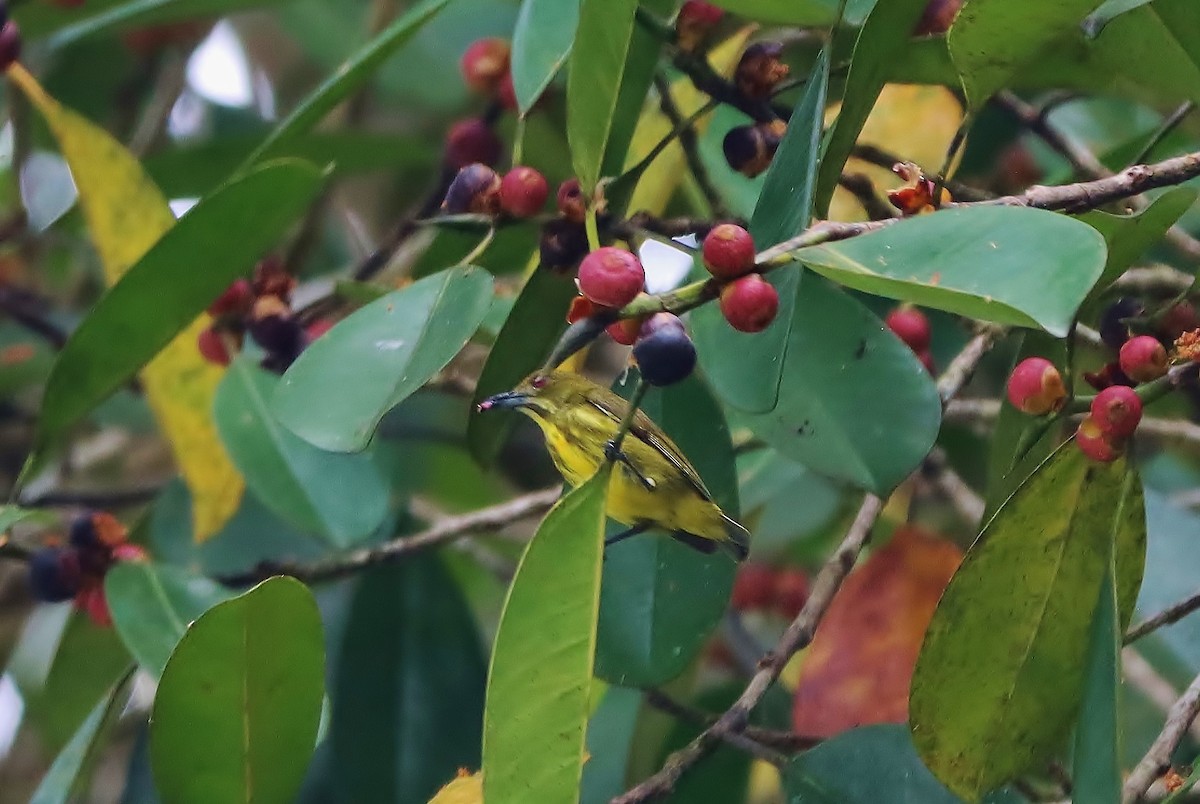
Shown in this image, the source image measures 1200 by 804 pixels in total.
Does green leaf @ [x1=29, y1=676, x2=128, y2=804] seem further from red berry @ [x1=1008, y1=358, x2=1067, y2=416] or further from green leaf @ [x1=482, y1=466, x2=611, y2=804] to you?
red berry @ [x1=1008, y1=358, x2=1067, y2=416]

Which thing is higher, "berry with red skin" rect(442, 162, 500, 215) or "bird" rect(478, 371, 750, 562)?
"berry with red skin" rect(442, 162, 500, 215)

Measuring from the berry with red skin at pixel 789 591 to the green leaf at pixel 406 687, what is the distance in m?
0.60

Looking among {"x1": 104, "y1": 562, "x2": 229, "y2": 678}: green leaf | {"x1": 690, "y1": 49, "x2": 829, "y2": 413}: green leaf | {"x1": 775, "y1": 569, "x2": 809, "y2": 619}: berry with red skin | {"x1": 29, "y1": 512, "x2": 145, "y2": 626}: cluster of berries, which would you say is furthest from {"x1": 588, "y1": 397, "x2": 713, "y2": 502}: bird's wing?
{"x1": 775, "y1": 569, "x2": 809, "y2": 619}: berry with red skin

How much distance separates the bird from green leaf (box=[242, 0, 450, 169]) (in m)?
0.29

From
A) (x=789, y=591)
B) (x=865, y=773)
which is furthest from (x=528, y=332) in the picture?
(x=789, y=591)

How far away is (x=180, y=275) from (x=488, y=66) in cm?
50

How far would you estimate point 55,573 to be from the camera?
1183mm

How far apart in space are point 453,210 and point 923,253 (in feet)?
1.28

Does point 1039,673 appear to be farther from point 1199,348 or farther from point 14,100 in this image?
point 14,100

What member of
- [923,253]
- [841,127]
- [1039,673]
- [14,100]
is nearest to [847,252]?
[923,253]

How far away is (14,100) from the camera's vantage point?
68.3 inches

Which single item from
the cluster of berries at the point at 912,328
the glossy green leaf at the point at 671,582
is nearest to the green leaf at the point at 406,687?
the glossy green leaf at the point at 671,582

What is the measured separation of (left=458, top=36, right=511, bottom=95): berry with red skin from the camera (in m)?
1.44

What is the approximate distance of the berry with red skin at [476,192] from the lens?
963 mm
